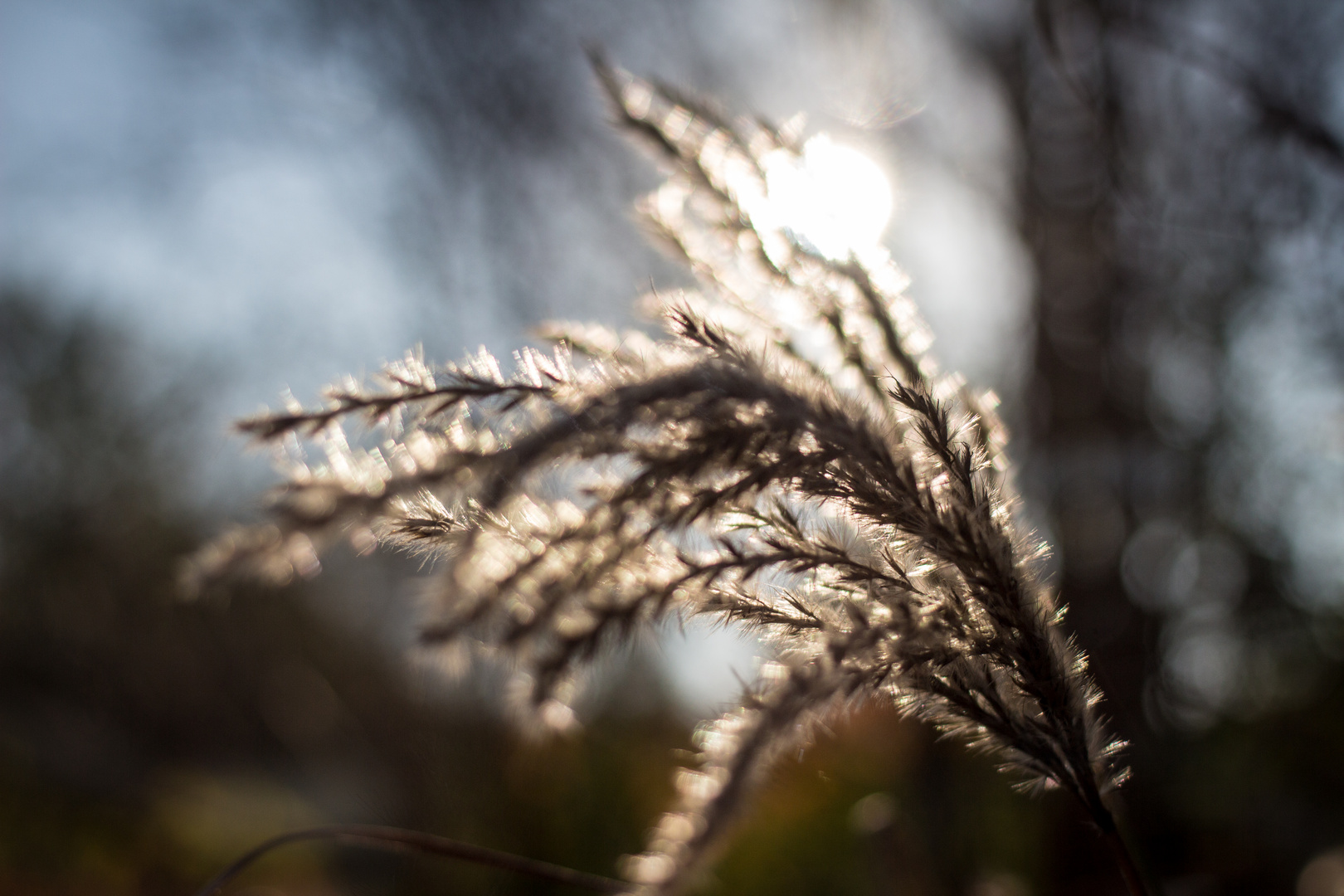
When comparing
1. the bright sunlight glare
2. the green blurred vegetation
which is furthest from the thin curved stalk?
the bright sunlight glare

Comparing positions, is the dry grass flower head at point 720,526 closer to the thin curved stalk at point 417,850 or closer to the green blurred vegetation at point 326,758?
the green blurred vegetation at point 326,758

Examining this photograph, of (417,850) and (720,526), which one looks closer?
(720,526)

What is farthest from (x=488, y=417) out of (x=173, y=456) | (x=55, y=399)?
(x=55, y=399)

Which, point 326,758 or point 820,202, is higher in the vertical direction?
point 326,758

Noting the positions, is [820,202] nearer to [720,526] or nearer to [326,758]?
[720,526]

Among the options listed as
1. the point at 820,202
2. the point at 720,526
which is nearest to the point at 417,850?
the point at 720,526

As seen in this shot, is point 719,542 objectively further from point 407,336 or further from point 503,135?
point 503,135

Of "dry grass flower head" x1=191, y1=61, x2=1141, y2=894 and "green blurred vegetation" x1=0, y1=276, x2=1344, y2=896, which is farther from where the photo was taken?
"green blurred vegetation" x1=0, y1=276, x2=1344, y2=896

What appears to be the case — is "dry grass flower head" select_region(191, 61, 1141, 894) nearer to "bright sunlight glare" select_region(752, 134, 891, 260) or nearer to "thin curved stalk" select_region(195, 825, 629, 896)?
"bright sunlight glare" select_region(752, 134, 891, 260)

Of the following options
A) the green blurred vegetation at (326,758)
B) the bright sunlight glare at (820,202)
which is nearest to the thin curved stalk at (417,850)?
the green blurred vegetation at (326,758)
